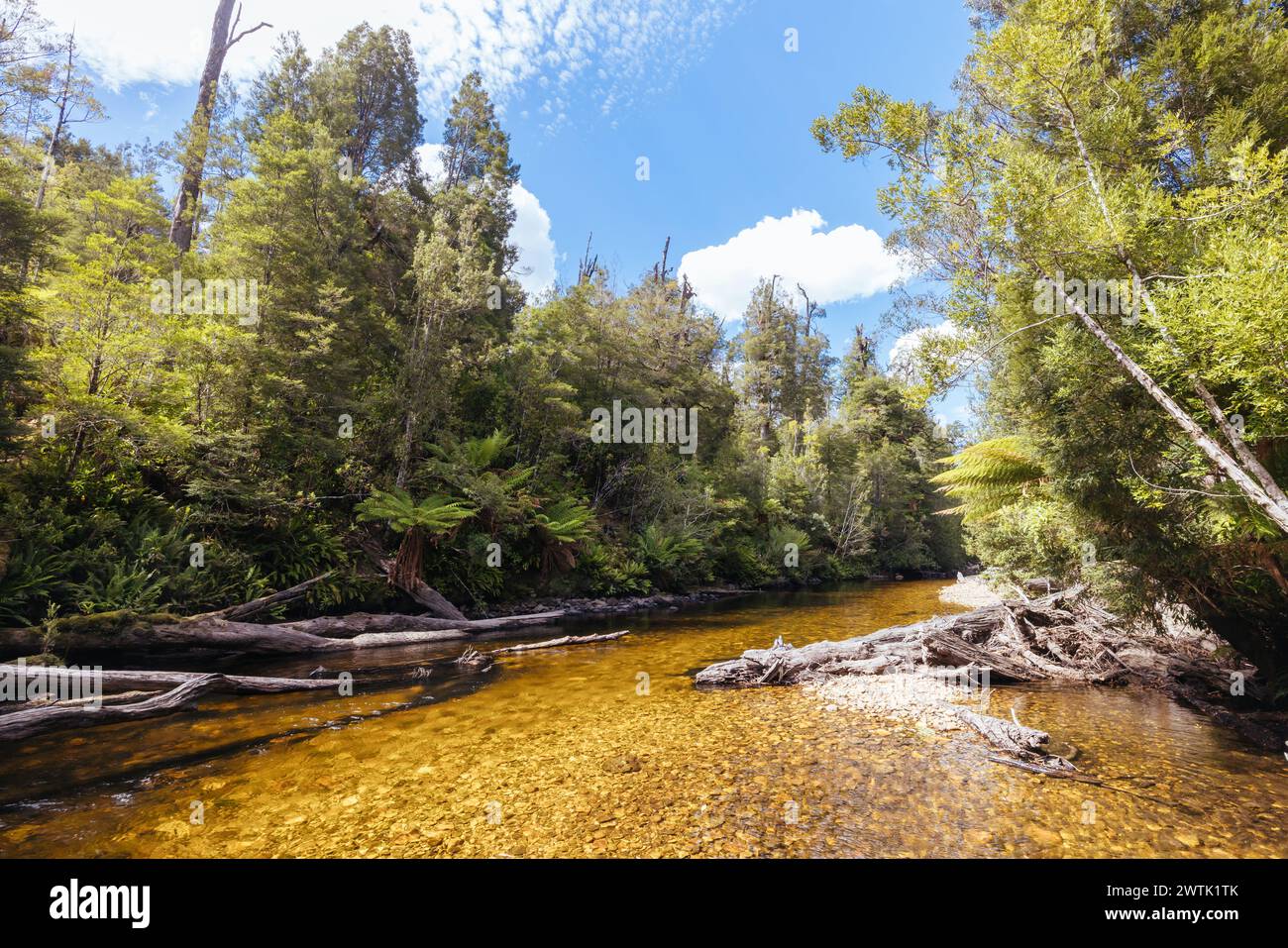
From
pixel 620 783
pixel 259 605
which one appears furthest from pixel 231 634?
pixel 620 783

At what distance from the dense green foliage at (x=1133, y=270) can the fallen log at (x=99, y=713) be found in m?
9.83

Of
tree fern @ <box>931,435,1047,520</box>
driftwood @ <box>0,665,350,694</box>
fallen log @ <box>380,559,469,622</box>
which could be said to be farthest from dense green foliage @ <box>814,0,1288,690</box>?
fallen log @ <box>380,559,469,622</box>

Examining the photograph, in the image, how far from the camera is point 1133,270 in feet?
16.7

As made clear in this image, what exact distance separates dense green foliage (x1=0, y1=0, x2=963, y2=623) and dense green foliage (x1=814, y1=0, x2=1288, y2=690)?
10466 millimetres

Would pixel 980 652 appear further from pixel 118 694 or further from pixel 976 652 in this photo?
pixel 118 694

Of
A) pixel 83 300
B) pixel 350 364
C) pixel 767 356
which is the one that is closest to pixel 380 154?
pixel 350 364

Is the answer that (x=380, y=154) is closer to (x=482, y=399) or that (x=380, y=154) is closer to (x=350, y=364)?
(x=482, y=399)

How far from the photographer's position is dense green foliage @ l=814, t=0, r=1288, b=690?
4660mm

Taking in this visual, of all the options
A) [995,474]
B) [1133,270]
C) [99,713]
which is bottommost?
[99,713]

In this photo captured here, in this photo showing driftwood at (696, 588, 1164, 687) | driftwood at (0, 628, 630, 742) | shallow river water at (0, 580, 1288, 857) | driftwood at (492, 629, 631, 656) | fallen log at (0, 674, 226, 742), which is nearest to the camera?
shallow river water at (0, 580, 1288, 857)

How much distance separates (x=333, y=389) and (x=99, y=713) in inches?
323

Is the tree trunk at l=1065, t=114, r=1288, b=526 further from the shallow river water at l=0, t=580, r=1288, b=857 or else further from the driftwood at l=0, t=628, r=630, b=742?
the driftwood at l=0, t=628, r=630, b=742

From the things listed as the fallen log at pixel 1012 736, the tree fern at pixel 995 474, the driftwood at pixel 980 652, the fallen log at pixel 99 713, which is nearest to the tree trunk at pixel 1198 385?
the tree fern at pixel 995 474

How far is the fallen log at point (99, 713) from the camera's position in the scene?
4656 mm
